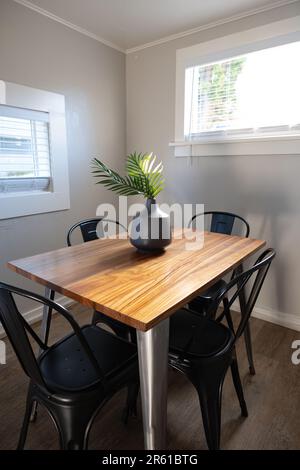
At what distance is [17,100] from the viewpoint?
199 cm

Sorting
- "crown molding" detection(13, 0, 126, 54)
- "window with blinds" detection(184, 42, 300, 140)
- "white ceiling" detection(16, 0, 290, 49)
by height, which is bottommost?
"window with blinds" detection(184, 42, 300, 140)

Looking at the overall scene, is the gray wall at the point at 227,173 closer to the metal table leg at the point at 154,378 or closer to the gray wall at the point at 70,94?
the gray wall at the point at 70,94

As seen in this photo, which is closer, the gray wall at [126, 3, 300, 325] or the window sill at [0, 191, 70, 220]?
the window sill at [0, 191, 70, 220]

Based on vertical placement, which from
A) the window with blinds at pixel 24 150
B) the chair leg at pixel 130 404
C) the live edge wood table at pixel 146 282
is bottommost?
the chair leg at pixel 130 404

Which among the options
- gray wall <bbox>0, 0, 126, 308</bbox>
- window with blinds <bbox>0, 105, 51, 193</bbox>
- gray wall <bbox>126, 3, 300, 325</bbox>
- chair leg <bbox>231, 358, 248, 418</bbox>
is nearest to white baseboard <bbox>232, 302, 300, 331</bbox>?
gray wall <bbox>126, 3, 300, 325</bbox>

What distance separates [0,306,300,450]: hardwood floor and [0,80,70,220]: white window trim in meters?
1.03

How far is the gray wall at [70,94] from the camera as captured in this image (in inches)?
78.2

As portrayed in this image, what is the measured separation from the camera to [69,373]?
1086 millimetres

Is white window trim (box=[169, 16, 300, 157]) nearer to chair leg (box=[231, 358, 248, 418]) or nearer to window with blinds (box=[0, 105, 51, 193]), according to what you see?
window with blinds (box=[0, 105, 51, 193])

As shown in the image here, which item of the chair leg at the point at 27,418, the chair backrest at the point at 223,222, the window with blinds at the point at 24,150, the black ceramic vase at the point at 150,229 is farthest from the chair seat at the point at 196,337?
the window with blinds at the point at 24,150

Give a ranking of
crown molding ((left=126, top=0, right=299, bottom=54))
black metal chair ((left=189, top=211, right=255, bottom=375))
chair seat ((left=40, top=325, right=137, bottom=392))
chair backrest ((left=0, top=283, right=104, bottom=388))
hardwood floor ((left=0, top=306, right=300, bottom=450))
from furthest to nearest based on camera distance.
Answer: crown molding ((left=126, top=0, right=299, bottom=54)) → black metal chair ((left=189, top=211, right=255, bottom=375)) → hardwood floor ((left=0, top=306, right=300, bottom=450)) → chair seat ((left=40, top=325, right=137, bottom=392)) → chair backrest ((left=0, top=283, right=104, bottom=388))

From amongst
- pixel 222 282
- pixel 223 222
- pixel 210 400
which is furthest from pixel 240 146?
pixel 210 400

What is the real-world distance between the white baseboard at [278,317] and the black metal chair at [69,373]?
152cm

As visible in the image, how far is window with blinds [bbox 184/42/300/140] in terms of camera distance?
6.72 ft
